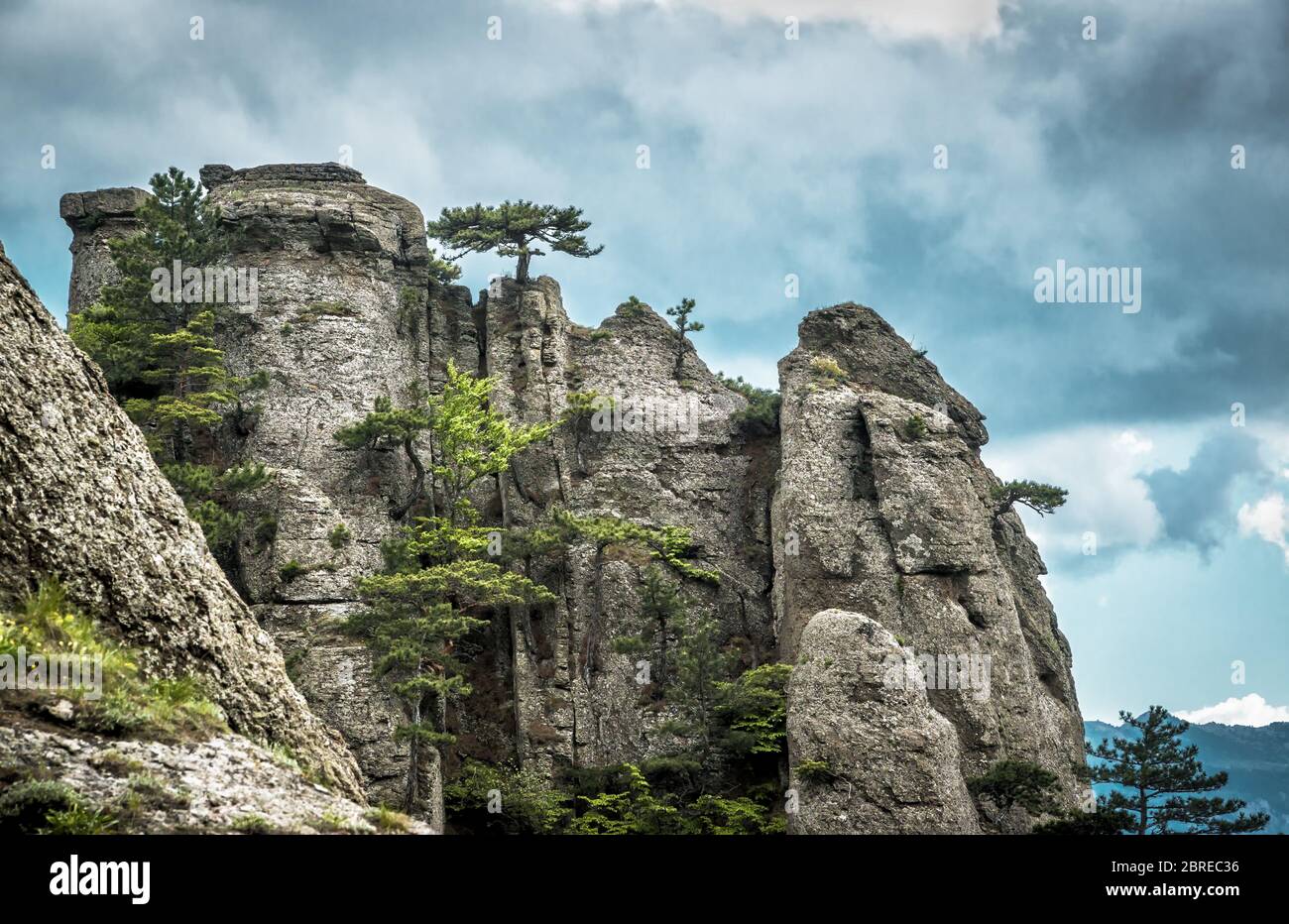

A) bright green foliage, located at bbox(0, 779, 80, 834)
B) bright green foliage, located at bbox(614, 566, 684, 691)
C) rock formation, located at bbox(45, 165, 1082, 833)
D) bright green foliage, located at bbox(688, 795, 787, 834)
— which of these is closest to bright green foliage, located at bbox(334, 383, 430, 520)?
rock formation, located at bbox(45, 165, 1082, 833)

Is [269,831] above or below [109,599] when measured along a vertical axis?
below

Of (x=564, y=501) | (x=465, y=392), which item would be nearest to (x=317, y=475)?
(x=465, y=392)

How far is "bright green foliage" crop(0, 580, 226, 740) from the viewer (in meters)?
13.0

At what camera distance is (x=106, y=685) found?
44.9 ft

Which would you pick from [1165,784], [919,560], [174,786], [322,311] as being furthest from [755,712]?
[174,786]

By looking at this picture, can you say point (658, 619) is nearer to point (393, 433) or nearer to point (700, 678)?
point (700, 678)

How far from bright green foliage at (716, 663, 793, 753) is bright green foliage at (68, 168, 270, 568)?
20.2 m

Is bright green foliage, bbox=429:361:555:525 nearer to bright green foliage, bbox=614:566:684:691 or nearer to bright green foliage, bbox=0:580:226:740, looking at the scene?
bright green foliage, bbox=614:566:684:691

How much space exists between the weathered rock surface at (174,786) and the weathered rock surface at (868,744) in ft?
85.4

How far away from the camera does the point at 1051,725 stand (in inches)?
1908

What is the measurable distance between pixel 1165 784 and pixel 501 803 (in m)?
25.0

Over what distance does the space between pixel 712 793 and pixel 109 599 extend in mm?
32688
